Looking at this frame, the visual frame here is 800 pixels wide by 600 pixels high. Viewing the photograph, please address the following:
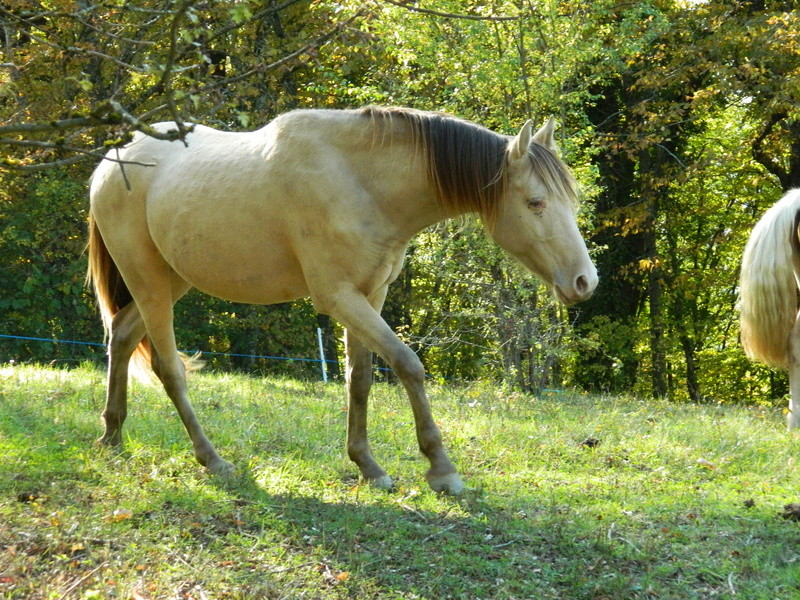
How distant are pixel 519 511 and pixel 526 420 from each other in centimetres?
307

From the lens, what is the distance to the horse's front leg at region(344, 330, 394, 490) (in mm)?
5762

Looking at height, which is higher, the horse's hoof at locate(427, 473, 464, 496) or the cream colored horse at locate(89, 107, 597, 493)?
the cream colored horse at locate(89, 107, 597, 493)

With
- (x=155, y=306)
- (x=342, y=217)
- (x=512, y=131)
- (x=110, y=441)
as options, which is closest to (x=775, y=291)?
(x=512, y=131)

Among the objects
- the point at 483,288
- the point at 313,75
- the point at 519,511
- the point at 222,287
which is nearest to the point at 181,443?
the point at 222,287

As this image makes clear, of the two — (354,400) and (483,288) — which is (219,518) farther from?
(483,288)

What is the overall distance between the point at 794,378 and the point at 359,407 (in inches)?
190

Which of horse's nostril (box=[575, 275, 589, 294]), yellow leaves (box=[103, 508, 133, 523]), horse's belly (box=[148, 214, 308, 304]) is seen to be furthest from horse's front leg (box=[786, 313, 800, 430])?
yellow leaves (box=[103, 508, 133, 523])

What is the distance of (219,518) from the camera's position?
15.7 feet

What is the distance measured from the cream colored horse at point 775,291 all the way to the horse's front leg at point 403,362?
4548 mm

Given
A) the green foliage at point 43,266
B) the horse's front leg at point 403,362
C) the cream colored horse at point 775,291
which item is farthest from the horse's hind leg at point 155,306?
the green foliage at point 43,266

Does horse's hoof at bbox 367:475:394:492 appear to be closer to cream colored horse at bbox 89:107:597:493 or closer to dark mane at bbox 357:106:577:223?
cream colored horse at bbox 89:107:597:493

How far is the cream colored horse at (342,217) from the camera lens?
5.21 m

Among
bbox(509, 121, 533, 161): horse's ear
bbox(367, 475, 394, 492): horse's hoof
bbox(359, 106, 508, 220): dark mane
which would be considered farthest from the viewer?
bbox(367, 475, 394, 492): horse's hoof

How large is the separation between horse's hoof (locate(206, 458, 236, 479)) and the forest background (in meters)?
3.42
